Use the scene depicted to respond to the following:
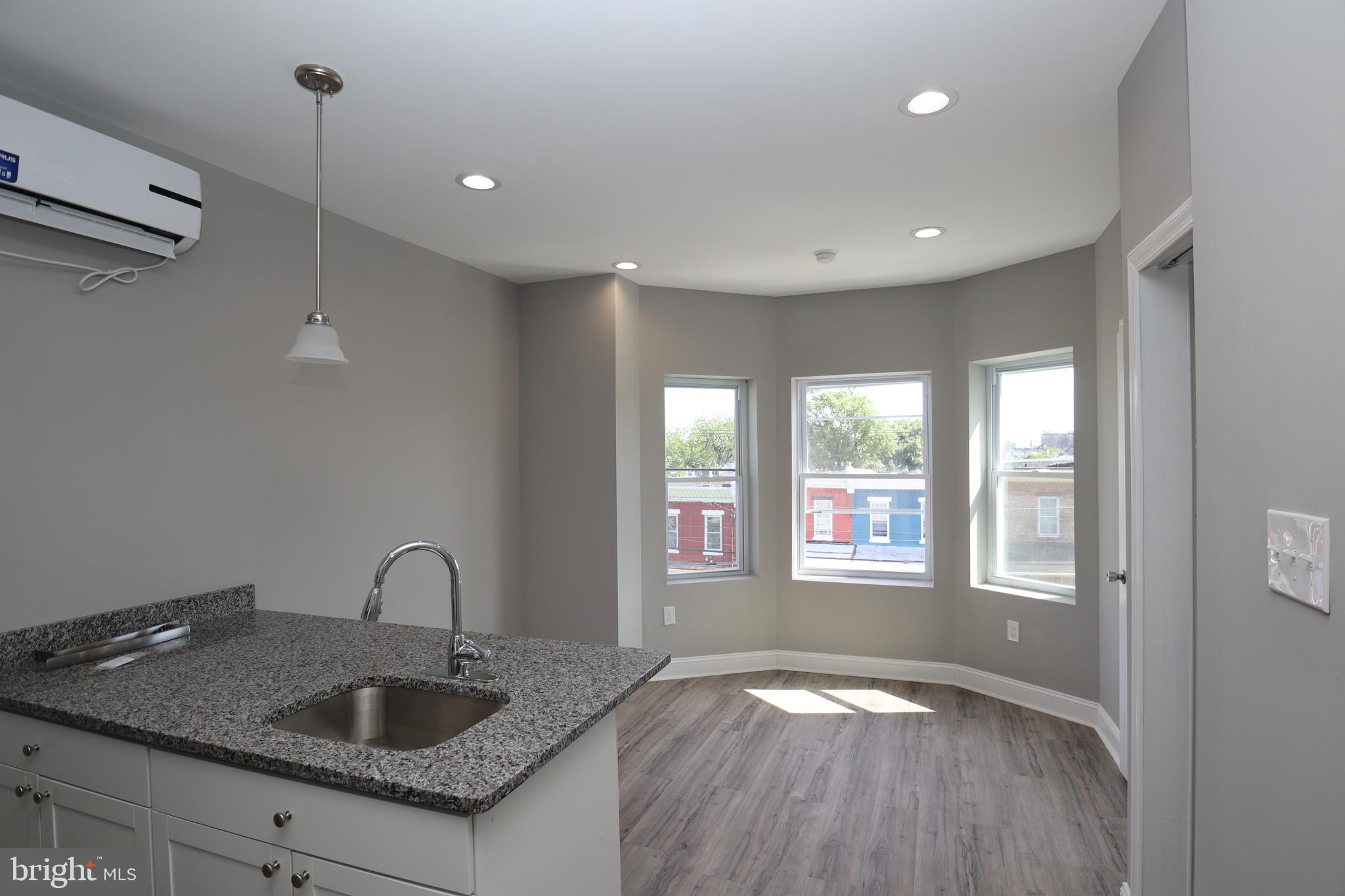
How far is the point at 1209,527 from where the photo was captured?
1.15 meters

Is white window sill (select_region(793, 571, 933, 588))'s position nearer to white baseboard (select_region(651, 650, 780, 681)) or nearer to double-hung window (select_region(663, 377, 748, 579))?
double-hung window (select_region(663, 377, 748, 579))

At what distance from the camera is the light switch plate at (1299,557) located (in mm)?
791

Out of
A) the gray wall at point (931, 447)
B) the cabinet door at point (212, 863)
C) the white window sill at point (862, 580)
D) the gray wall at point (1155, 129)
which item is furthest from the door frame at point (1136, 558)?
the white window sill at point (862, 580)

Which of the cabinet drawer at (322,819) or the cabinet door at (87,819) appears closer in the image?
the cabinet drawer at (322,819)

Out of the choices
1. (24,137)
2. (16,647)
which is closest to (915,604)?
(16,647)

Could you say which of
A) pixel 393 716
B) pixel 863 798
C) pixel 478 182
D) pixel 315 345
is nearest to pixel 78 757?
pixel 393 716

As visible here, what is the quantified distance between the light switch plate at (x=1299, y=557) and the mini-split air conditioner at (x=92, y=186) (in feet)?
8.96

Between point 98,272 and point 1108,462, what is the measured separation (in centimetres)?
414

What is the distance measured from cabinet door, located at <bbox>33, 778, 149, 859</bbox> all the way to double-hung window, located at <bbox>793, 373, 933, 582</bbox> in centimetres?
383

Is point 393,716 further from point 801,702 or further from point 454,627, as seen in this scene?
point 801,702

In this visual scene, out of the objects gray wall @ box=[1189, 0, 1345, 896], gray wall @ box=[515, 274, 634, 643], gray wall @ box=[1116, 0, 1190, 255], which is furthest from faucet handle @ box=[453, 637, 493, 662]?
gray wall @ box=[515, 274, 634, 643]

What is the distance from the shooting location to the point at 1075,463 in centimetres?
369

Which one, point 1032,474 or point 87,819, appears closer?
point 87,819

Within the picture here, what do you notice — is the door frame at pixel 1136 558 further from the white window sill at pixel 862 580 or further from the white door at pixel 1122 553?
the white window sill at pixel 862 580
